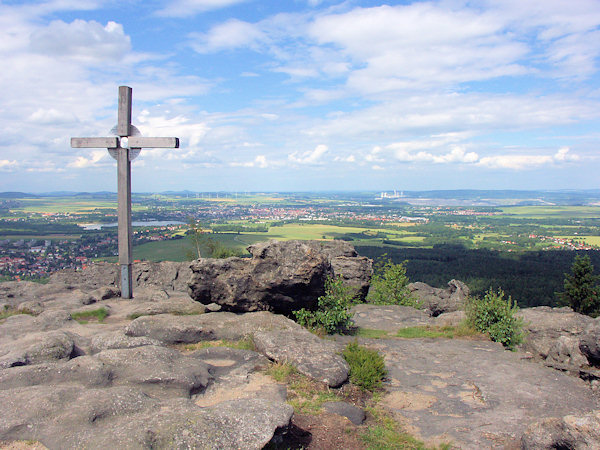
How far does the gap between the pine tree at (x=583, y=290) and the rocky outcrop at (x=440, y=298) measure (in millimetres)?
11340

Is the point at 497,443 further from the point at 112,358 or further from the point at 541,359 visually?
the point at 112,358

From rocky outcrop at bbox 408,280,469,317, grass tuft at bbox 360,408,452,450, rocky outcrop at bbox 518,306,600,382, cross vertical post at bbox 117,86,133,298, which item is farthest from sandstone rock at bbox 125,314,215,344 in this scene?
rocky outcrop at bbox 408,280,469,317

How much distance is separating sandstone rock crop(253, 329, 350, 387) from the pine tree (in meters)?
27.6

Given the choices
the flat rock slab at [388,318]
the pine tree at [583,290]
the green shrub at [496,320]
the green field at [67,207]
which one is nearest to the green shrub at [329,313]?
the flat rock slab at [388,318]

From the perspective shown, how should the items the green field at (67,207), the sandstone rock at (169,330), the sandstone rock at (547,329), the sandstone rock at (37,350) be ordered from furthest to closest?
1. the green field at (67,207)
2. the sandstone rock at (547,329)
3. the sandstone rock at (169,330)
4. the sandstone rock at (37,350)

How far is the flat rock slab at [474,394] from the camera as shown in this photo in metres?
6.97

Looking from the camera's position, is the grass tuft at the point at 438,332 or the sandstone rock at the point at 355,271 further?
the sandstone rock at the point at 355,271

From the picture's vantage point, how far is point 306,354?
357 inches

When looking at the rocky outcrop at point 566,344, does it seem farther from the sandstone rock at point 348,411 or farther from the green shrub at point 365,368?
the sandstone rock at point 348,411

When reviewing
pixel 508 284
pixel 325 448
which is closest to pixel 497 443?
pixel 325 448

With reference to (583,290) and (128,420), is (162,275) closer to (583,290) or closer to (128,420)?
(128,420)

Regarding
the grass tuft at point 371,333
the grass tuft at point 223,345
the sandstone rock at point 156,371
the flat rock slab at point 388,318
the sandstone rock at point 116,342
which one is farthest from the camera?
the flat rock slab at point 388,318

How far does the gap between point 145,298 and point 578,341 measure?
47.6 feet

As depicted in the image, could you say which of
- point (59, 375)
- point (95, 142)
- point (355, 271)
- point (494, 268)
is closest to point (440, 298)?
point (355, 271)
